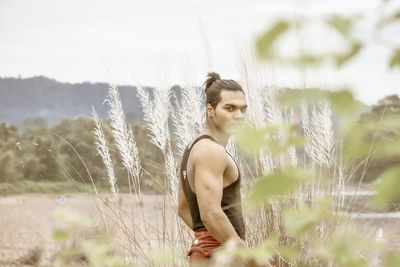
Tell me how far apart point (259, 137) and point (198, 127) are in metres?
3.32

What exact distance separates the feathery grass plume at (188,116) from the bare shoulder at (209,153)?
4.81ft

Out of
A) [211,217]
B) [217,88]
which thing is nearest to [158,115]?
[217,88]

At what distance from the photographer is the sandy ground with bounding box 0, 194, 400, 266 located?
3604 millimetres

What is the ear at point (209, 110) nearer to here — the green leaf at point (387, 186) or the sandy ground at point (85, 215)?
the sandy ground at point (85, 215)

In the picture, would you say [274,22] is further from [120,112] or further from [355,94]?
[120,112]

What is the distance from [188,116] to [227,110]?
1446mm

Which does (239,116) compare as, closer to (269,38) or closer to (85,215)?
(85,215)

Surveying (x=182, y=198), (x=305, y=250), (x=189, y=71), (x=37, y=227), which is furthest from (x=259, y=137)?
(x=37, y=227)

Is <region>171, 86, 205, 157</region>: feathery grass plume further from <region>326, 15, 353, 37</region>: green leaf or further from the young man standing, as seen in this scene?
<region>326, 15, 353, 37</region>: green leaf

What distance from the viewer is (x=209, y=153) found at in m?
2.40

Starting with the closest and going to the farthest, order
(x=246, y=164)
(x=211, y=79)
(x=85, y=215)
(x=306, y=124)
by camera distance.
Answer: (x=85, y=215) → (x=211, y=79) → (x=246, y=164) → (x=306, y=124)

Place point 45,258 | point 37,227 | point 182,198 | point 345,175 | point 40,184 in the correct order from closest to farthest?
point 182,198
point 345,175
point 45,258
point 37,227
point 40,184

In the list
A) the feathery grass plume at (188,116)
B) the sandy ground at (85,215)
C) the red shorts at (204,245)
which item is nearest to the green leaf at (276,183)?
the sandy ground at (85,215)

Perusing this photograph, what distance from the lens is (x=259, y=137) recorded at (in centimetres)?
73
